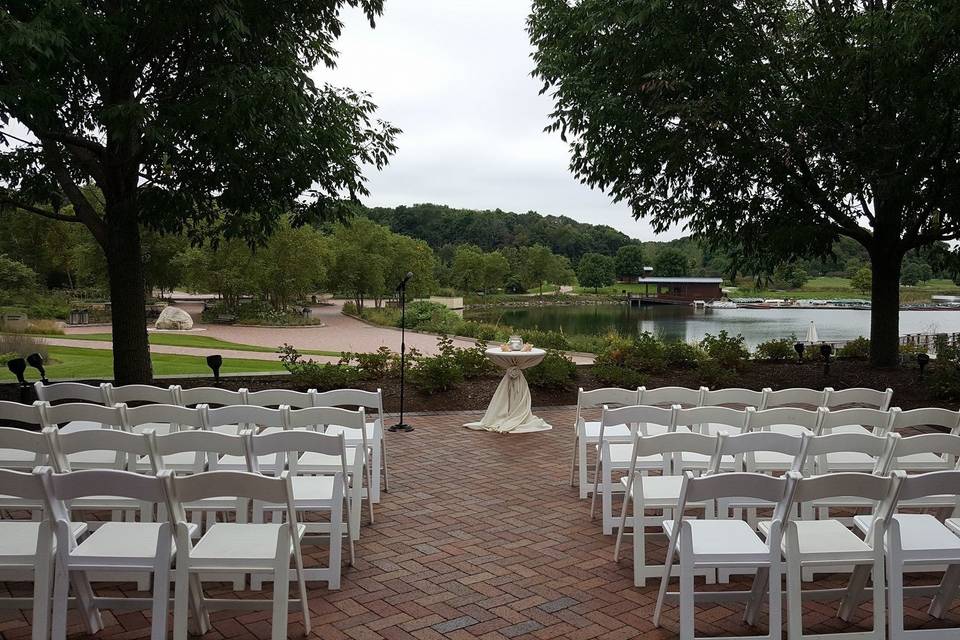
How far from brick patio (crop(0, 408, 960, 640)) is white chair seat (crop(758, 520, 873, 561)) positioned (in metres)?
0.46

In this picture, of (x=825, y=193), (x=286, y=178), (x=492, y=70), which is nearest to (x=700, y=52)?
(x=825, y=193)

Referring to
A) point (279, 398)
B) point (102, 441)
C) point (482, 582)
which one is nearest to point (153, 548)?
point (102, 441)

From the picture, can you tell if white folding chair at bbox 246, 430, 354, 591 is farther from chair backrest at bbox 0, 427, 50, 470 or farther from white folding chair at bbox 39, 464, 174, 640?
chair backrest at bbox 0, 427, 50, 470

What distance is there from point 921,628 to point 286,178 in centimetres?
723

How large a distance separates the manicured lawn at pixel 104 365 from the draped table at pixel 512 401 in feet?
18.6

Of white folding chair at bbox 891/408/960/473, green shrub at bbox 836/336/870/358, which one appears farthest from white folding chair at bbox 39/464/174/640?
green shrub at bbox 836/336/870/358

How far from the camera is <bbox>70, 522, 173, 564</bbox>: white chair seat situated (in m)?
3.13

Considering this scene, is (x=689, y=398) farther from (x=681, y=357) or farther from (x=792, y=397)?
(x=681, y=357)

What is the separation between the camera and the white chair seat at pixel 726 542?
3283mm

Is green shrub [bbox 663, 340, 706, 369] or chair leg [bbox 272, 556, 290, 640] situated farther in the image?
green shrub [bbox 663, 340, 706, 369]

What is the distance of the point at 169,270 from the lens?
103ft

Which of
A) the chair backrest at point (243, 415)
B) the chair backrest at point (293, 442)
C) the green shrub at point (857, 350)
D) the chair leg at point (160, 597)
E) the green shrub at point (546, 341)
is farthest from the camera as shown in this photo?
the green shrub at point (546, 341)

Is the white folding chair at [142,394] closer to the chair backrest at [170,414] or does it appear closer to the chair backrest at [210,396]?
the chair backrest at [210,396]

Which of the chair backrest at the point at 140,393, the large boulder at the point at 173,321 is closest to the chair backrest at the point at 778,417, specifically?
the chair backrest at the point at 140,393
